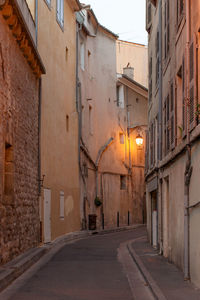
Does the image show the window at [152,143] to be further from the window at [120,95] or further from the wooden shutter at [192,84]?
the window at [120,95]

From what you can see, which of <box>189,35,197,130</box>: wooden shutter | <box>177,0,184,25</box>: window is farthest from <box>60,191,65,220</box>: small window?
<box>189,35,197,130</box>: wooden shutter

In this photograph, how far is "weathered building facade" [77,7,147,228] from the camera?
2732cm

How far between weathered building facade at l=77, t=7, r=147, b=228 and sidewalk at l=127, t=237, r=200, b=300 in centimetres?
1256

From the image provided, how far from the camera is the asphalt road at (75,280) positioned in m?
8.37

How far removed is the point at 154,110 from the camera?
17.7 meters

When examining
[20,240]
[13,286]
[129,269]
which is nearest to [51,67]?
[20,240]

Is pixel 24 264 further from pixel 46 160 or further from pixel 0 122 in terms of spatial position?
pixel 46 160

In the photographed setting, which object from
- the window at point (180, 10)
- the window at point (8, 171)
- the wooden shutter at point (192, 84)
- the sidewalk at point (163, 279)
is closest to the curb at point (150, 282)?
the sidewalk at point (163, 279)

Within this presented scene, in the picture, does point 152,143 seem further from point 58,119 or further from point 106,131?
point 106,131

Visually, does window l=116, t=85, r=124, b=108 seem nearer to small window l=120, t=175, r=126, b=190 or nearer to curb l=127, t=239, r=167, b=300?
small window l=120, t=175, r=126, b=190

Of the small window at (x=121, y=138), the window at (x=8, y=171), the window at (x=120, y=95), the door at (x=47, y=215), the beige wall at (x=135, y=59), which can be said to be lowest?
the door at (x=47, y=215)

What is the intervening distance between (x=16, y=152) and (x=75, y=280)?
3.66 m

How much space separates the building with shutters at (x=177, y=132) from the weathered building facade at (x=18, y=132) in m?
3.57

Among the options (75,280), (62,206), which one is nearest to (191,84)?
(75,280)
